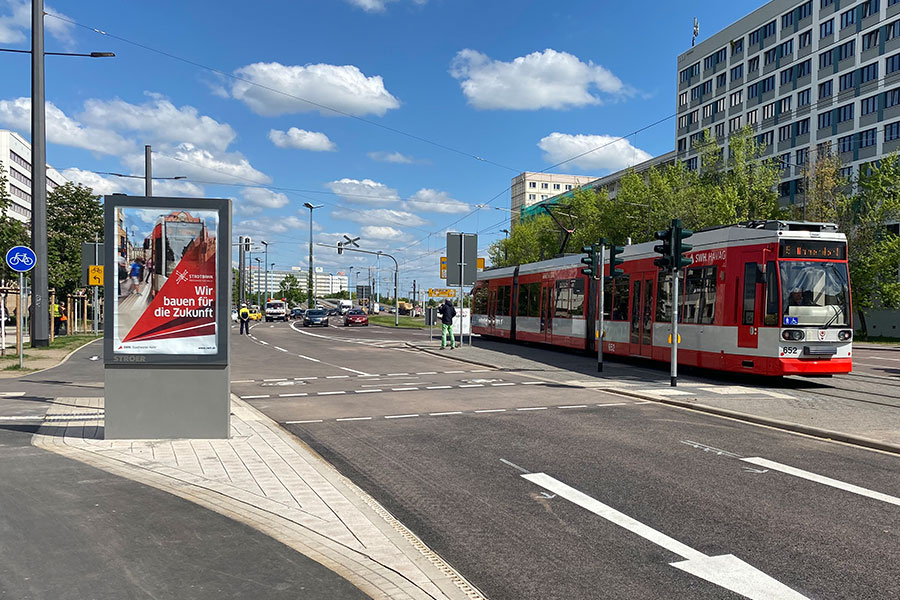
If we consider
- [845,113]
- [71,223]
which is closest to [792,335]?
[71,223]

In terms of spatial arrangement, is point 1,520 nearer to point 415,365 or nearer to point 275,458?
point 275,458

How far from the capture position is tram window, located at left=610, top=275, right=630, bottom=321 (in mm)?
21234

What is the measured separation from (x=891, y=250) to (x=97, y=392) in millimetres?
45576

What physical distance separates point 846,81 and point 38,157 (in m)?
58.6

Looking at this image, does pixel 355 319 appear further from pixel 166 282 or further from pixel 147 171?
pixel 166 282

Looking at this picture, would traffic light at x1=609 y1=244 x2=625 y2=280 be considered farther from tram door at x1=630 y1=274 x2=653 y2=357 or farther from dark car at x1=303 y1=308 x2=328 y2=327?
dark car at x1=303 y1=308 x2=328 y2=327

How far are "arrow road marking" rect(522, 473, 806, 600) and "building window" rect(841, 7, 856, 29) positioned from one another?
64.8 metres

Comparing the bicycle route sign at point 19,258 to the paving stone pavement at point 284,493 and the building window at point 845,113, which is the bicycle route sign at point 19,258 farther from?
the building window at point 845,113

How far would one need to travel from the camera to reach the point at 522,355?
81.4ft

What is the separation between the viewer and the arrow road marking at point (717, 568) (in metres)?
4.40

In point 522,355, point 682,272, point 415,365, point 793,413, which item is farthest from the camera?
point 522,355

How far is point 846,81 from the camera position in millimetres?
59438

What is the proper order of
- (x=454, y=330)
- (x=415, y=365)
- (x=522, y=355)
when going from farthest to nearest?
(x=454, y=330)
(x=522, y=355)
(x=415, y=365)

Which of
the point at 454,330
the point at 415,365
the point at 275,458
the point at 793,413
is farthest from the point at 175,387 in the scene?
the point at 454,330
